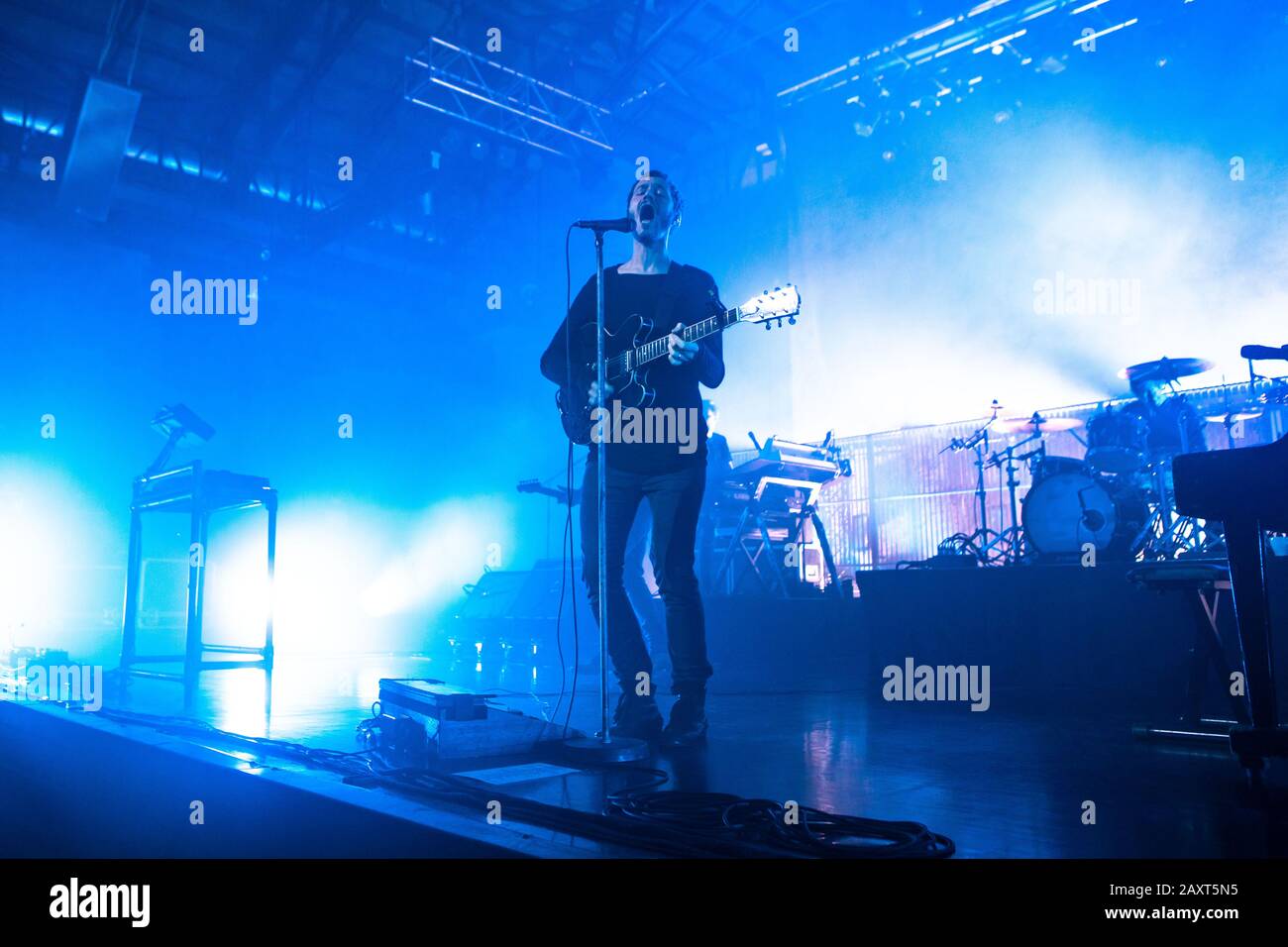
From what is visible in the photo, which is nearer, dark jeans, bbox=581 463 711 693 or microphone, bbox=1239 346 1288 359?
microphone, bbox=1239 346 1288 359

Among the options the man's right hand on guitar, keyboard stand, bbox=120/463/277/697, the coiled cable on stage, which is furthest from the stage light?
the coiled cable on stage

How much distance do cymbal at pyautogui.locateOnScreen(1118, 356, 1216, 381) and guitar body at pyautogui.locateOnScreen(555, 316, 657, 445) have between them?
4.93 metres

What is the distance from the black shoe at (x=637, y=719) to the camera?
108 inches

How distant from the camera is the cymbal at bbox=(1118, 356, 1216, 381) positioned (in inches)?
246

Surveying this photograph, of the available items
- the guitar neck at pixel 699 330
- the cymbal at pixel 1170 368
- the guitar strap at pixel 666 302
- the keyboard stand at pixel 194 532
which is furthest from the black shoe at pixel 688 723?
the cymbal at pixel 1170 368

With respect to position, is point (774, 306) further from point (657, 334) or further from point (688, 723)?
point (688, 723)

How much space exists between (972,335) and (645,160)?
14.9ft

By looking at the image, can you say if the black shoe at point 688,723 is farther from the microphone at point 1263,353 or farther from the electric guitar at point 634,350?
the microphone at point 1263,353

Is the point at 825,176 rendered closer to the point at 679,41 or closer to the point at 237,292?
the point at 679,41

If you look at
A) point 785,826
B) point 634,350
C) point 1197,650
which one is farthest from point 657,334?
point 1197,650

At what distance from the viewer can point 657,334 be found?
2943 millimetres

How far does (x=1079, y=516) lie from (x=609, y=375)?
4509 mm

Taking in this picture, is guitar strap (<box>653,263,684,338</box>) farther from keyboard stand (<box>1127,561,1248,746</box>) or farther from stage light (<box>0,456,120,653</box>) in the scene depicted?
stage light (<box>0,456,120,653</box>)
